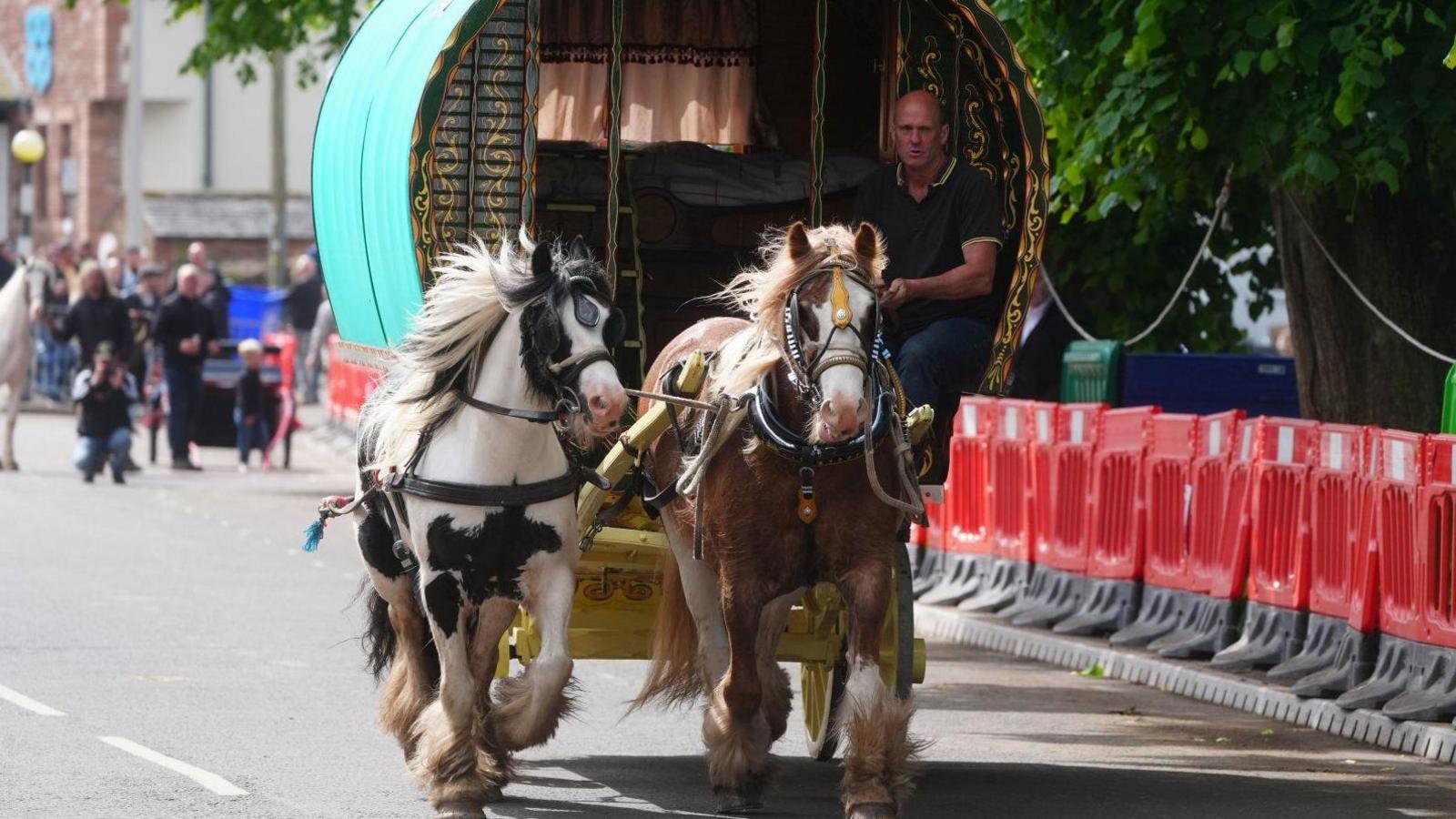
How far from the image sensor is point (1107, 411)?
14766mm

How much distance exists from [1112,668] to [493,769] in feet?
18.1

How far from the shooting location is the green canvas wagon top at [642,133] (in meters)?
9.86

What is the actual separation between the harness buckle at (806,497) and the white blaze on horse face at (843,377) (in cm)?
13

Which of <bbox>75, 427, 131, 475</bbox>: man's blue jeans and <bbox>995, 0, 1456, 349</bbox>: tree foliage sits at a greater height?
<bbox>995, 0, 1456, 349</bbox>: tree foliage

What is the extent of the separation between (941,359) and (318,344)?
83.0 feet

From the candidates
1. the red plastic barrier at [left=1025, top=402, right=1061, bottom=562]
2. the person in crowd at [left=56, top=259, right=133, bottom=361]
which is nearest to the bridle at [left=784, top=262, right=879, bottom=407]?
the red plastic barrier at [left=1025, top=402, right=1061, bottom=562]

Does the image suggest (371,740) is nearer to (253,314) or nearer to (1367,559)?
(1367,559)

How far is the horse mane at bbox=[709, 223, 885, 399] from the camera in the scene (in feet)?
28.0

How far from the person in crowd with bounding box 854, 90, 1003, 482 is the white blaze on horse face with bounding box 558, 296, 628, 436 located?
4.64ft

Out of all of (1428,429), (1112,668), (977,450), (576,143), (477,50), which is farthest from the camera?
(977,450)

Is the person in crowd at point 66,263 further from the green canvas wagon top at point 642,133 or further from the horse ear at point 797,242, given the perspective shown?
the horse ear at point 797,242

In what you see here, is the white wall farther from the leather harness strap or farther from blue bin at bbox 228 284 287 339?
the leather harness strap

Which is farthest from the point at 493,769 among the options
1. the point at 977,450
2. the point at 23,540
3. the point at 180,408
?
the point at 180,408

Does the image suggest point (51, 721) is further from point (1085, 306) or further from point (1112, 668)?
point (1085, 306)
